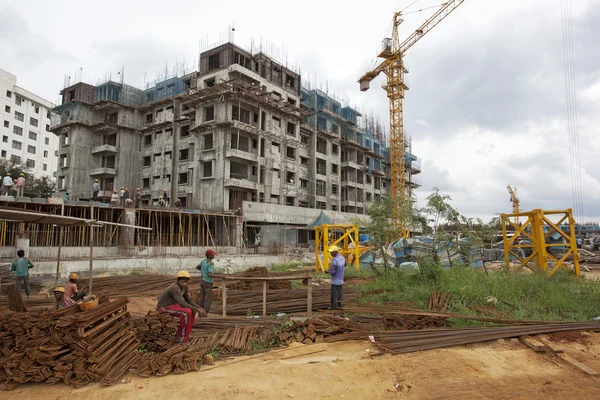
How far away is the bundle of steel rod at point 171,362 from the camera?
5410 mm

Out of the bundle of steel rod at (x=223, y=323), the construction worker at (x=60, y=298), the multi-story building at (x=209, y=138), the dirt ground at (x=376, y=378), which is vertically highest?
the multi-story building at (x=209, y=138)

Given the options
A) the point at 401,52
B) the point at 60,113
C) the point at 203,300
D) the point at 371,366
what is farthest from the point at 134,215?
the point at 401,52

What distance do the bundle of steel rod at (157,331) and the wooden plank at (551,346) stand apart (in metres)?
5.99

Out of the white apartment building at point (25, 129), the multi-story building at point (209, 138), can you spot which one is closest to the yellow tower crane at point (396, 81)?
the multi-story building at point (209, 138)

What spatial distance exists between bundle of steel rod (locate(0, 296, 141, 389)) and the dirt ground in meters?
0.17

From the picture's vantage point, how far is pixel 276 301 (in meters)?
9.56

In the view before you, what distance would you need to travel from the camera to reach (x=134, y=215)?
83.2 ft

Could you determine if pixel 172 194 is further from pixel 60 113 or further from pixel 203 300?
pixel 203 300

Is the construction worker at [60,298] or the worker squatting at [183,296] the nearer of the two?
the worker squatting at [183,296]

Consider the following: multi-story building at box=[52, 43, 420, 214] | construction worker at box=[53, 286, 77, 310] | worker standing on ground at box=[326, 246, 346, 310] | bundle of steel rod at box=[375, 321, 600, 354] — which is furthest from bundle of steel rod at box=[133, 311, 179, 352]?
multi-story building at box=[52, 43, 420, 214]

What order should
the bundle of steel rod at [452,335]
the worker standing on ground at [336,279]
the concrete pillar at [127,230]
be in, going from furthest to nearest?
the concrete pillar at [127,230]
the worker standing on ground at [336,279]
the bundle of steel rod at [452,335]

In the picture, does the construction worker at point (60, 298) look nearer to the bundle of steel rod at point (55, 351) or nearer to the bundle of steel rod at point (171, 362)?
the bundle of steel rod at point (55, 351)

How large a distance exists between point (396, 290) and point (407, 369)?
17.3 ft

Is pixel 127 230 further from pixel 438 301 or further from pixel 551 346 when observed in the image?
pixel 551 346
